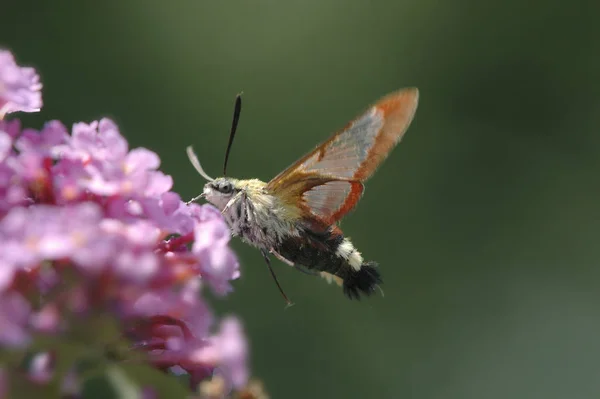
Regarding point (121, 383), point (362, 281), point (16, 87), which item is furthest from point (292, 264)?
point (121, 383)

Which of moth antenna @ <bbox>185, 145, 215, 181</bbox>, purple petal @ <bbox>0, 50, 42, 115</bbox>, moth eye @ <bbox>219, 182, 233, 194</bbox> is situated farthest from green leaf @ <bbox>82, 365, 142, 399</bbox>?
moth antenna @ <bbox>185, 145, 215, 181</bbox>

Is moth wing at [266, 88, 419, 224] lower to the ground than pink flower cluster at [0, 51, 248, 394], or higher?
higher

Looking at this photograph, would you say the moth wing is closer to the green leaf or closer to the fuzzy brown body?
the fuzzy brown body

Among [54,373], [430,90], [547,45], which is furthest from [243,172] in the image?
[54,373]

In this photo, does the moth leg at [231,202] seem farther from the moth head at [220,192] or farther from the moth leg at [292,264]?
the moth leg at [292,264]

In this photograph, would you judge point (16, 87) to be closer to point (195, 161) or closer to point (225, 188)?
point (225, 188)

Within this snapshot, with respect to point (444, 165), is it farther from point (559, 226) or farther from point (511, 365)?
point (511, 365)
